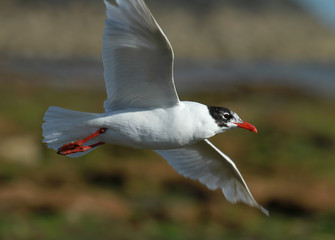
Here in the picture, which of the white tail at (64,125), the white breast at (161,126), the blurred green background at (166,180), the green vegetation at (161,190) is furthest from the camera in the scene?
the blurred green background at (166,180)

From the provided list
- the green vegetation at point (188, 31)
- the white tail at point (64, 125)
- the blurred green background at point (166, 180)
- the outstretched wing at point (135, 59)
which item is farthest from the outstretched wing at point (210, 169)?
the green vegetation at point (188, 31)

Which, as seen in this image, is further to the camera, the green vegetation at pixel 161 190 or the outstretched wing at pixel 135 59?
the green vegetation at pixel 161 190

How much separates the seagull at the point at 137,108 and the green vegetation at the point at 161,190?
299 inches

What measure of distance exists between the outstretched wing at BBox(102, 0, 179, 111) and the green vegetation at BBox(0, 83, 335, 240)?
7.84m

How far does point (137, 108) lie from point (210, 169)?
156 centimetres

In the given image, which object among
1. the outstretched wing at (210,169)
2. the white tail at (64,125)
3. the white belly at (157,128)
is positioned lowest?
the outstretched wing at (210,169)

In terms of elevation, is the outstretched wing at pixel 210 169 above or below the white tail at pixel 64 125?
below

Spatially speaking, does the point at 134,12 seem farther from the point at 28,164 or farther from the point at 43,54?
the point at 43,54

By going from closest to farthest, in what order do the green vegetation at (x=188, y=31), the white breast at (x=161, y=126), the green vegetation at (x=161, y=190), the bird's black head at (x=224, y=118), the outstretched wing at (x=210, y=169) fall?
the white breast at (x=161, y=126)
the bird's black head at (x=224, y=118)
the outstretched wing at (x=210, y=169)
the green vegetation at (x=161, y=190)
the green vegetation at (x=188, y=31)

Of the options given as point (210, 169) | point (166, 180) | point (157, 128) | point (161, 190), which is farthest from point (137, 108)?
point (166, 180)

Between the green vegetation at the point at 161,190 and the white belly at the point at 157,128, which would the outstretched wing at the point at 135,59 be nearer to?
the white belly at the point at 157,128

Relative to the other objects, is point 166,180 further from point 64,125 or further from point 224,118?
point 224,118

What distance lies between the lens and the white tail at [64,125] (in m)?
4.73

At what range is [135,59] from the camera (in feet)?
14.8
